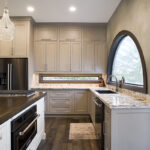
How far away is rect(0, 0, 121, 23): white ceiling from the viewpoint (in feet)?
10.0

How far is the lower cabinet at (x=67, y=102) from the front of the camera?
411 centimetres

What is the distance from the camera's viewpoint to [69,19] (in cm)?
402

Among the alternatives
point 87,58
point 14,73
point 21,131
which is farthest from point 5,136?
point 87,58

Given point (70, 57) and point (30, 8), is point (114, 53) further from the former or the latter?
point (30, 8)

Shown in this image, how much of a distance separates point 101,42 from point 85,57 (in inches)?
27.0

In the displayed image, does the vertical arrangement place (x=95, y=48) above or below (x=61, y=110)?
above

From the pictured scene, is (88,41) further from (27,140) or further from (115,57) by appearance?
(27,140)

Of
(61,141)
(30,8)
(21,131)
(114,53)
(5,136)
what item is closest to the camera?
(5,136)

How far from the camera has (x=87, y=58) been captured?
431 cm

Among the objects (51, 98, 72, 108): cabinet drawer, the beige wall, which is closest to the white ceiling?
the beige wall

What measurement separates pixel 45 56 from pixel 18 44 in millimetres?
830

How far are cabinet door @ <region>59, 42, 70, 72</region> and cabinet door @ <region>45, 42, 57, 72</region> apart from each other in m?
0.19

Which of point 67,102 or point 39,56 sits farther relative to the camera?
point 39,56

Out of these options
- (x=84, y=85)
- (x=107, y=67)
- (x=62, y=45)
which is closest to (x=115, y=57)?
(x=107, y=67)
